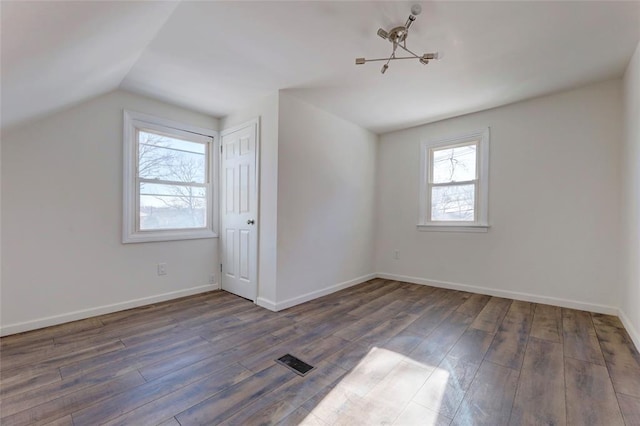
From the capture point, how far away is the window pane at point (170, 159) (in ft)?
10.3

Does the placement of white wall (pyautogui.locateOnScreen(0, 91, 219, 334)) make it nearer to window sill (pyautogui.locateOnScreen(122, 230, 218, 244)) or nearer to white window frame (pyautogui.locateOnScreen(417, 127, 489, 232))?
window sill (pyautogui.locateOnScreen(122, 230, 218, 244))

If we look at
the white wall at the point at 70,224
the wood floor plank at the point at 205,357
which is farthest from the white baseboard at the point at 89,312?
the wood floor plank at the point at 205,357

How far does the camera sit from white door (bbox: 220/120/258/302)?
3234 mm

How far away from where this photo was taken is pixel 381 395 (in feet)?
5.19

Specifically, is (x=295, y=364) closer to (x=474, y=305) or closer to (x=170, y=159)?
(x=474, y=305)

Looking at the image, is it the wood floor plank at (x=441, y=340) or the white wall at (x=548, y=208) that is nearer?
the wood floor plank at (x=441, y=340)

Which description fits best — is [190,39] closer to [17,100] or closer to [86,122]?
[17,100]

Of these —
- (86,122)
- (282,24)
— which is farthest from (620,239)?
(86,122)

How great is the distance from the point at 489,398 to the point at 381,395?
2.03ft

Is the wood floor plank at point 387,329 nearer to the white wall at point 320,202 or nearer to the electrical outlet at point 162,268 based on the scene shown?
the white wall at point 320,202

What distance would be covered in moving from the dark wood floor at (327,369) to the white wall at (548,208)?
0.42 m

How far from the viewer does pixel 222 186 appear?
148 inches

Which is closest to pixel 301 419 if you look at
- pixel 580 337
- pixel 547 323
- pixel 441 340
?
pixel 441 340

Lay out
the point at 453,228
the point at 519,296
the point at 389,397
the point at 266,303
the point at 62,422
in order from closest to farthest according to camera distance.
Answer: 1. the point at 62,422
2. the point at 389,397
3. the point at 266,303
4. the point at 519,296
5. the point at 453,228
